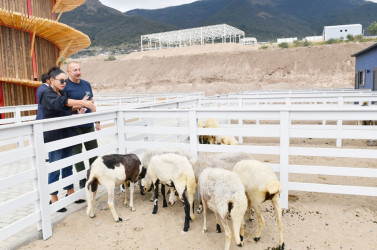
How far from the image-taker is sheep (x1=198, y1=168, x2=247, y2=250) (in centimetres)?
324

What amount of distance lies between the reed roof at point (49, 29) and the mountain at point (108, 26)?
11705 cm

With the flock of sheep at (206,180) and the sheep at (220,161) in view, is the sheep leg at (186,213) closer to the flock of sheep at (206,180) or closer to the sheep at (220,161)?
the flock of sheep at (206,180)

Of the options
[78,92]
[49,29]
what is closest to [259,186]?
[78,92]

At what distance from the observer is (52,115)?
4.62 m

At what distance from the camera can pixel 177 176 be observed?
4121 mm

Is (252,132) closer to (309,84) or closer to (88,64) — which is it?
(309,84)

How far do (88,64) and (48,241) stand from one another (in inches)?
2831

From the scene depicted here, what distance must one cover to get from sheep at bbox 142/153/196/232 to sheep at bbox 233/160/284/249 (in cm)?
69

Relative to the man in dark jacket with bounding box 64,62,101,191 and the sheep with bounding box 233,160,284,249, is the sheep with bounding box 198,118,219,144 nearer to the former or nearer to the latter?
the man in dark jacket with bounding box 64,62,101,191

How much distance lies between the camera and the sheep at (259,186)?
344cm

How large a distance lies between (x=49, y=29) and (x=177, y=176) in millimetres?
15107

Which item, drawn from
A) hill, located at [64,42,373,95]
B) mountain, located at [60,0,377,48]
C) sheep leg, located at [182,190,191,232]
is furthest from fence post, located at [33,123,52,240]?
mountain, located at [60,0,377,48]

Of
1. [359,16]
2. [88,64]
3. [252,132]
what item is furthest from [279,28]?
[252,132]

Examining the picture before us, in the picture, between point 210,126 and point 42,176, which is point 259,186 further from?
point 210,126
